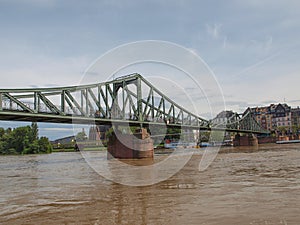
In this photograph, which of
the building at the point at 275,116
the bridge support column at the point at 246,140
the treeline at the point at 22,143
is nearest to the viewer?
the treeline at the point at 22,143

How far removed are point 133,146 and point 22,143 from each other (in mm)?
68738

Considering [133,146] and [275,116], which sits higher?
[275,116]

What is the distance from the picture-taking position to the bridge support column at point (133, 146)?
1864 inches

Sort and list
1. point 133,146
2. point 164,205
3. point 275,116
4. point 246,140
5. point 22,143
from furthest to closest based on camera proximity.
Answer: point 275,116 < point 246,140 < point 22,143 < point 133,146 < point 164,205

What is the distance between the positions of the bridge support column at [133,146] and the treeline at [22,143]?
6113 centimetres

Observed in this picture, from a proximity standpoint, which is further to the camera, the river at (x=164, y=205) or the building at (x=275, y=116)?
the building at (x=275, y=116)

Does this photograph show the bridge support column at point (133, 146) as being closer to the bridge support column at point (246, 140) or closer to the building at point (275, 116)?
the bridge support column at point (246, 140)

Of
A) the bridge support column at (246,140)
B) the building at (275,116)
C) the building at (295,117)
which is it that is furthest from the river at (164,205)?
the building at (295,117)

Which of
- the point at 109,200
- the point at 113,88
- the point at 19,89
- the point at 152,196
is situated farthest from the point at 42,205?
the point at 113,88

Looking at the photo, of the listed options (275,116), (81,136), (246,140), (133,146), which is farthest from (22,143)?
(275,116)

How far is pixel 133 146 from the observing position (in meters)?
48.1

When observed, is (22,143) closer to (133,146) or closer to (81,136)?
(81,136)

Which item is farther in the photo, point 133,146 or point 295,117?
point 295,117

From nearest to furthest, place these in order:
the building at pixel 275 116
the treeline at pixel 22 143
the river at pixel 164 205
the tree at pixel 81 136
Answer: the river at pixel 164 205
the treeline at pixel 22 143
the tree at pixel 81 136
the building at pixel 275 116
